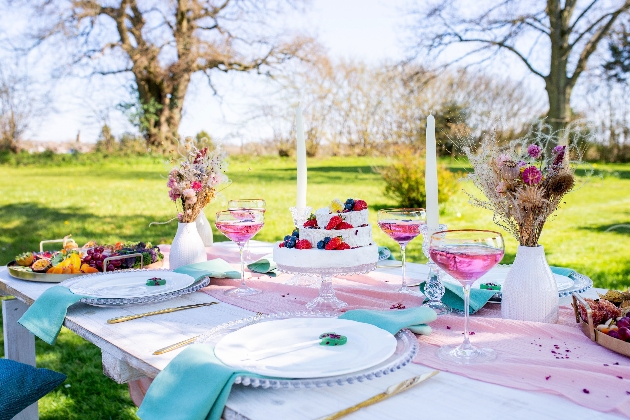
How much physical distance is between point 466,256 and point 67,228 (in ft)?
25.4

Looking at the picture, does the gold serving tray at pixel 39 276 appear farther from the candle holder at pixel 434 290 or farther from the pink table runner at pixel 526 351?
the candle holder at pixel 434 290

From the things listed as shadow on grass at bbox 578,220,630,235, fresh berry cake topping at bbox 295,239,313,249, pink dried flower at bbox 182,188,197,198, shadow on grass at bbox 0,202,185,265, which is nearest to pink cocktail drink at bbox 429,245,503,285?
fresh berry cake topping at bbox 295,239,313,249

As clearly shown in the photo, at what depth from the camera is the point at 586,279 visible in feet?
6.49

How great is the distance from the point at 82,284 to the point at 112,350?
2.09 feet

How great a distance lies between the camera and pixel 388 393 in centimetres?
109

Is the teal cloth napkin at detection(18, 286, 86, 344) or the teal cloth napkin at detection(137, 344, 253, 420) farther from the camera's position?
the teal cloth napkin at detection(18, 286, 86, 344)

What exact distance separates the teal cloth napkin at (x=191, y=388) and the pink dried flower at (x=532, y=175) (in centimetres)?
93

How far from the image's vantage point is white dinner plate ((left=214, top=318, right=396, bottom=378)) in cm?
112

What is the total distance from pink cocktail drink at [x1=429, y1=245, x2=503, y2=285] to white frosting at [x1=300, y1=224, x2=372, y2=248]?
51 cm

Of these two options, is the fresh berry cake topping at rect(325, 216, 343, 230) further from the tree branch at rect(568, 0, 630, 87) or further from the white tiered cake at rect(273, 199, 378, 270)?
the tree branch at rect(568, 0, 630, 87)

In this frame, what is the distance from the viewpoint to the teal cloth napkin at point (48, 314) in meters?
1.71

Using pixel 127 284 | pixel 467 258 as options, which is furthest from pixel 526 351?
pixel 127 284

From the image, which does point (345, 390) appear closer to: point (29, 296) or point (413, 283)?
point (413, 283)

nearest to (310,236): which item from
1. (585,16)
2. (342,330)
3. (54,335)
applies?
(342,330)
